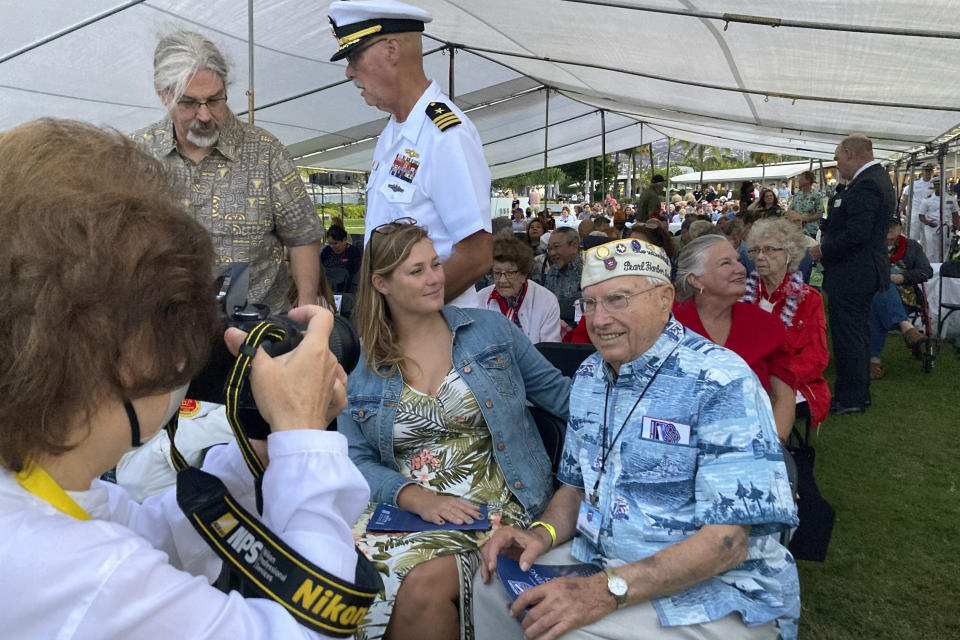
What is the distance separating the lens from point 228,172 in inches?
105

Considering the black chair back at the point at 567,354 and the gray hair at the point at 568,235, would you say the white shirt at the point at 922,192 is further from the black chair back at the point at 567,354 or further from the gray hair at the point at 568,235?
the black chair back at the point at 567,354

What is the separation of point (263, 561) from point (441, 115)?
6.62ft

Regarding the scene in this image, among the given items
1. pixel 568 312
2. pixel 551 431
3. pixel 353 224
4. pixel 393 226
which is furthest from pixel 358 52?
pixel 353 224

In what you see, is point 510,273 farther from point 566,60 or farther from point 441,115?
point 566,60

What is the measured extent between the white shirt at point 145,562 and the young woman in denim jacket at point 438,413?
1.22 m

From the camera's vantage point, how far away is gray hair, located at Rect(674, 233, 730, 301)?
323 cm

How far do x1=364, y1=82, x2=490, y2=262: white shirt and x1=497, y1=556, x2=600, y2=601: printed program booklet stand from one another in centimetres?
118

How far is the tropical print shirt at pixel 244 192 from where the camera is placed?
8.69ft

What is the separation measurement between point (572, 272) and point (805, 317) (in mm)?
2460

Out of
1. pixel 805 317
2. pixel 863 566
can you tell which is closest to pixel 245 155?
pixel 805 317

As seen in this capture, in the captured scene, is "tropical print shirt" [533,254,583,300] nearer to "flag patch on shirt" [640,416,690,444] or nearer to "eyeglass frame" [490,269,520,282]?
"eyeglass frame" [490,269,520,282]

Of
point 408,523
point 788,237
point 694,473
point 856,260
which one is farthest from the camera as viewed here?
point 856,260

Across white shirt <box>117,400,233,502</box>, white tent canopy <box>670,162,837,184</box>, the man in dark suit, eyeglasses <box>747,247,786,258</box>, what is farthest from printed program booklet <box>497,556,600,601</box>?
white tent canopy <box>670,162,837,184</box>

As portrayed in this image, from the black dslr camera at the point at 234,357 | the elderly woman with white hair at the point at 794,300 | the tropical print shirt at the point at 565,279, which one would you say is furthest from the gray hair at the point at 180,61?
the tropical print shirt at the point at 565,279
